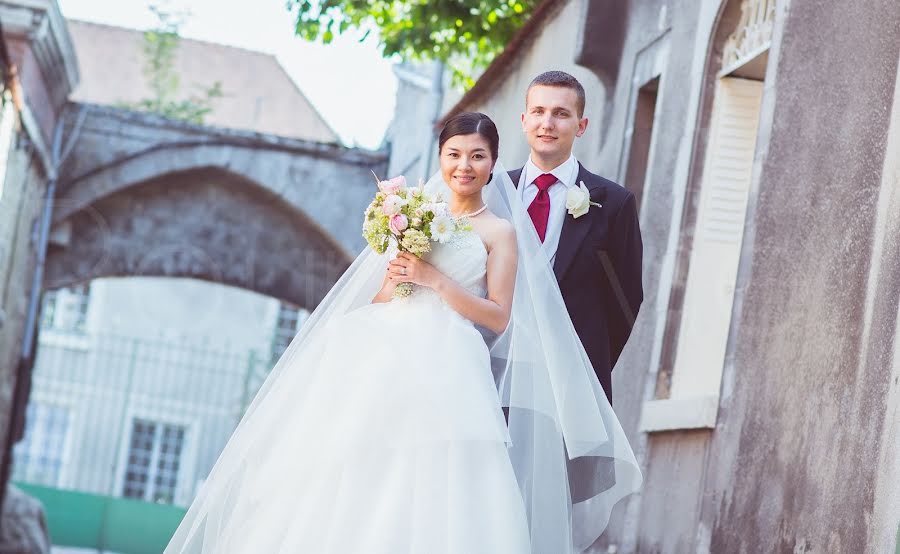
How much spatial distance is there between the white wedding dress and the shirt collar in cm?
51

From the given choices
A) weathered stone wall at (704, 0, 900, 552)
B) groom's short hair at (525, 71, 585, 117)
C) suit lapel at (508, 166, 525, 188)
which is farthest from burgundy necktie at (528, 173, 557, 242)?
weathered stone wall at (704, 0, 900, 552)

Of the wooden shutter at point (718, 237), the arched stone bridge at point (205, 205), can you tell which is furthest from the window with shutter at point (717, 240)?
the arched stone bridge at point (205, 205)

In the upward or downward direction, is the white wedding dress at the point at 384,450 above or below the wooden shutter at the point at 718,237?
below

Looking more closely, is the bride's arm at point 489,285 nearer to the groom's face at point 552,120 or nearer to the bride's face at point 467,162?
the bride's face at point 467,162

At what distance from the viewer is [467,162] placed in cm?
477

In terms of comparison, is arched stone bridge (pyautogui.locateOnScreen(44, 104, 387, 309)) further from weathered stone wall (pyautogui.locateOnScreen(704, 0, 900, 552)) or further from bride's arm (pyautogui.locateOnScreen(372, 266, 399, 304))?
bride's arm (pyautogui.locateOnScreen(372, 266, 399, 304))

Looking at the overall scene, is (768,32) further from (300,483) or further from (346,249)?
(346,249)

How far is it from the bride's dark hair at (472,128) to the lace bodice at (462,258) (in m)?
0.30

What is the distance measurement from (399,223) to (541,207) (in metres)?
0.70

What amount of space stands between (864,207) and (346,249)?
14.0 metres

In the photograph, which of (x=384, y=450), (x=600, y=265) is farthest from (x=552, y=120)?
(x=384, y=450)

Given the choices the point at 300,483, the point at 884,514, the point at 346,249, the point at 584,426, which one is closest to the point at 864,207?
the point at 884,514

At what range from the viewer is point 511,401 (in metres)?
4.69

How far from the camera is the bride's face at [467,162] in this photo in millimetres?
4758
